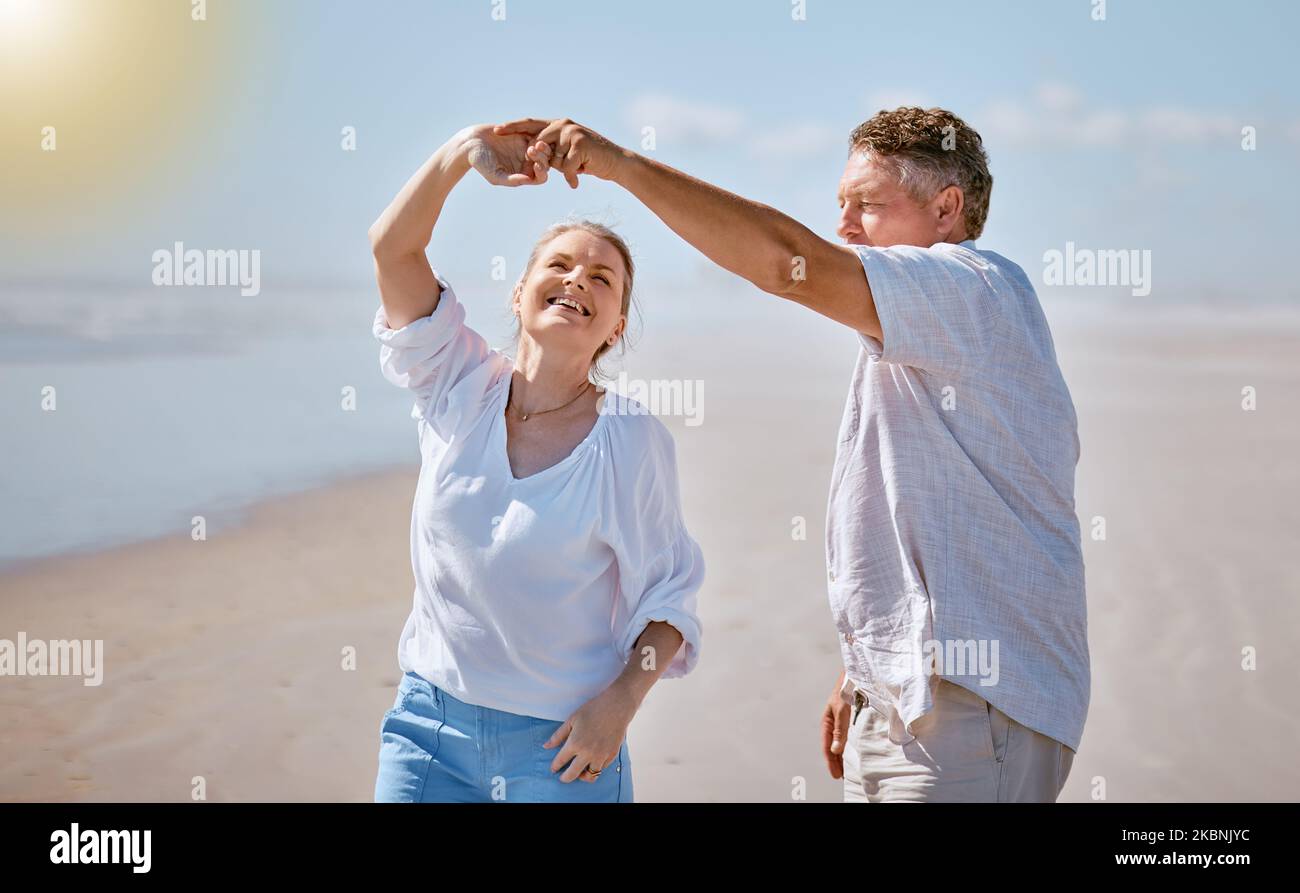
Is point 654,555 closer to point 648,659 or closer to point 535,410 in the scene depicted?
point 648,659

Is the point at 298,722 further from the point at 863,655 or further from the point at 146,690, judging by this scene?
the point at 863,655

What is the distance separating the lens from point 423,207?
274cm

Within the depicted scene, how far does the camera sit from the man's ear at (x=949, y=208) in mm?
2799

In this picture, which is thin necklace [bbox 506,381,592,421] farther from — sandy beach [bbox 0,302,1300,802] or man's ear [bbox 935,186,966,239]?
sandy beach [bbox 0,302,1300,802]

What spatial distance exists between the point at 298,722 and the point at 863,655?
527 centimetres

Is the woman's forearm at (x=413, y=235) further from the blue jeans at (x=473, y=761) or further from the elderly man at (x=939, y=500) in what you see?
the blue jeans at (x=473, y=761)

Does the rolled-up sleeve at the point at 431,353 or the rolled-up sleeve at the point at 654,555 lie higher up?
the rolled-up sleeve at the point at 431,353

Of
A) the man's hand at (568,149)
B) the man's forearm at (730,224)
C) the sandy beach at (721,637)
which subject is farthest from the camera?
the sandy beach at (721,637)

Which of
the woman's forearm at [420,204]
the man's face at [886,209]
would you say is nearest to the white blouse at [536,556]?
the woman's forearm at [420,204]

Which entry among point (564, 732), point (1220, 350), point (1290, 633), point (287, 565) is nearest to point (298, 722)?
point (287, 565)

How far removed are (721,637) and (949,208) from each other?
599 centimetres

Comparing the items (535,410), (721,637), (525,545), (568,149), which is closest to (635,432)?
(535,410)

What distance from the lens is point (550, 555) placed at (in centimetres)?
265

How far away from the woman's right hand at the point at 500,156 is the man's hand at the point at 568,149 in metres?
0.01
